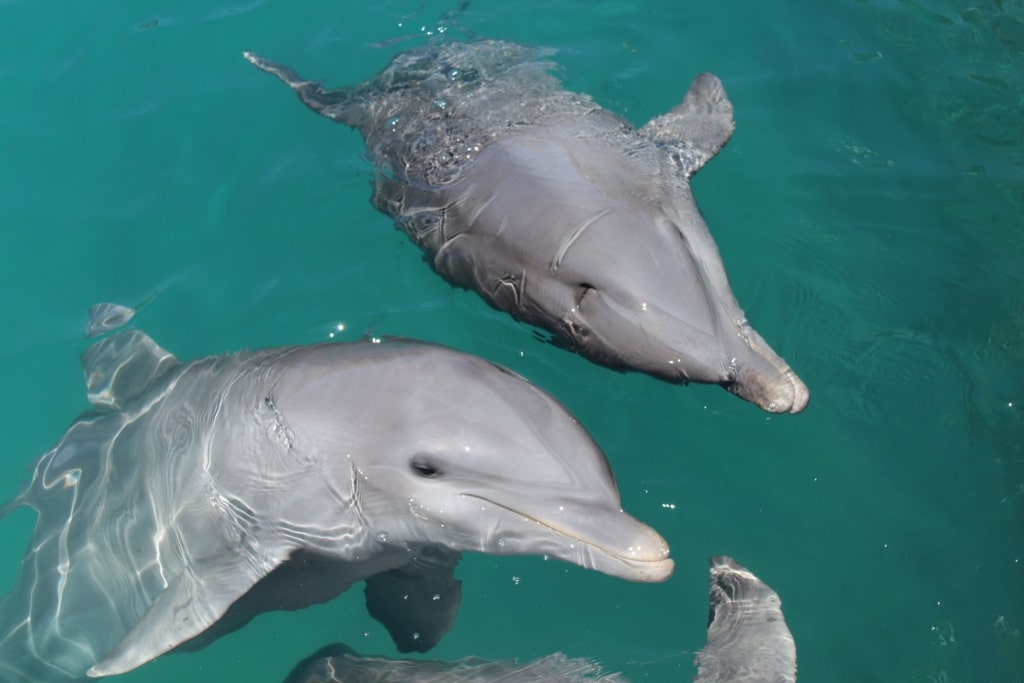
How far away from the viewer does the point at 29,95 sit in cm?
950

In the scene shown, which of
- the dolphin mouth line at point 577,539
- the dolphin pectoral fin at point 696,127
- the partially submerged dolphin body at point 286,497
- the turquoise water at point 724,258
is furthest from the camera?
the dolphin pectoral fin at point 696,127

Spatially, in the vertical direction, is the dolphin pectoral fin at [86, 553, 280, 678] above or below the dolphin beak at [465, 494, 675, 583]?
below

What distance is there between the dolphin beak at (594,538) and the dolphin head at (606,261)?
1.24 meters

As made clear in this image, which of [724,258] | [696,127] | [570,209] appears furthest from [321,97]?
[724,258]

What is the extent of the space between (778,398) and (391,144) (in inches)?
156

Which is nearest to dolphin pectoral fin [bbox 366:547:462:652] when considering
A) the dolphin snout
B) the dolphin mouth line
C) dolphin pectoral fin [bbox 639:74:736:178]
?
the dolphin mouth line

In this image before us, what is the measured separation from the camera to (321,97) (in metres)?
8.30

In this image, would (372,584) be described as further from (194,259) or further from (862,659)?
(194,259)

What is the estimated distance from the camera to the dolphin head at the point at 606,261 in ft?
16.0

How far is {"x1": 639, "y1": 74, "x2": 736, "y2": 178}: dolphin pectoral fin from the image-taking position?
663 cm

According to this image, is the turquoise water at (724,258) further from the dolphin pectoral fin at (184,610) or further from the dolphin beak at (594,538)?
the dolphin beak at (594,538)

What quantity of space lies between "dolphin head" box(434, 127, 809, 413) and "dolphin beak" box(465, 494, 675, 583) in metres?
1.24

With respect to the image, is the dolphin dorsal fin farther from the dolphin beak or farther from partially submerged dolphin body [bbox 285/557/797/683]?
the dolphin beak

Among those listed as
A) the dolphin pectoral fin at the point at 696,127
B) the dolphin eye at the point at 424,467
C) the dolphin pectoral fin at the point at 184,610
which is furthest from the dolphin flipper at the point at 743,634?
the dolphin pectoral fin at the point at 696,127
